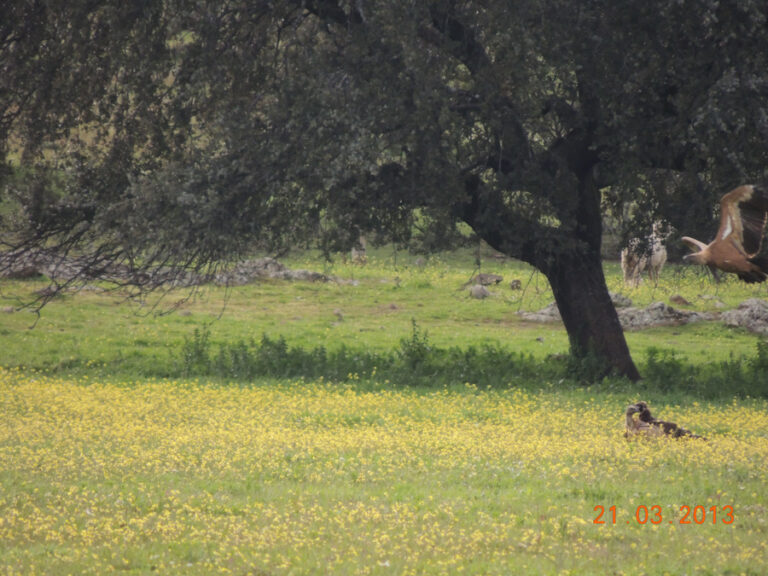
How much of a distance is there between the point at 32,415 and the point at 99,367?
5.54 m

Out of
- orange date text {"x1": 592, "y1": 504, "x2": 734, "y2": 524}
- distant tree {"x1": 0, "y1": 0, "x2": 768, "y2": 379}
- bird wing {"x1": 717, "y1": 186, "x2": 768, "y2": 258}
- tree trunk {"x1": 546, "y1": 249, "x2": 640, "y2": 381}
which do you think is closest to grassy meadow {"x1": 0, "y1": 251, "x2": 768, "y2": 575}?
orange date text {"x1": 592, "y1": 504, "x2": 734, "y2": 524}

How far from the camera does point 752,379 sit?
60.7ft

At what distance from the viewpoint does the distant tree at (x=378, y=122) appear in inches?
617

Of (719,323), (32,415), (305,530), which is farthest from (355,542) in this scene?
(719,323)

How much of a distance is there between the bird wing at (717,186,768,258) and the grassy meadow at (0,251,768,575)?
285 centimetres

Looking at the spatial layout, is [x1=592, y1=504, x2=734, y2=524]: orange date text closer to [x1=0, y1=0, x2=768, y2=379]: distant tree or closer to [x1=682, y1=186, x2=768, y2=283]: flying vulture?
[x1=682, y1=186, x2=768, y2=283]: flying vulture

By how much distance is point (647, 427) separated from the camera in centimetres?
1317

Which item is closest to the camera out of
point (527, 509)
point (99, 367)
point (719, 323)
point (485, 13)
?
point (527, 509)

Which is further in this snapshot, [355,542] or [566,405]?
[566,405]

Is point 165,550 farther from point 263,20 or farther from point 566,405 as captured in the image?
point 263,20

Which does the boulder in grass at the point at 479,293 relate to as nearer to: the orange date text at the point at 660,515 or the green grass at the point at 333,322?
the green grass at the point at 333,322

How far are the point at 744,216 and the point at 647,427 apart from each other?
6.76 metres

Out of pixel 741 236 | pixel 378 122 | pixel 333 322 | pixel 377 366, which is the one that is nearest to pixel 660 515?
pixel 741 236

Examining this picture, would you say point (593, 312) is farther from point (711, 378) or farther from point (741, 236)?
point (741, 236)
